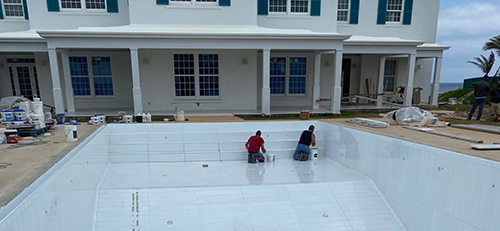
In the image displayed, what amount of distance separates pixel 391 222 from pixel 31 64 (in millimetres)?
16805

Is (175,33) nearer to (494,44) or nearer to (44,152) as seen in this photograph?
(44,152)

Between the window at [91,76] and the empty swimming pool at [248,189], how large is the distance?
671 centimetres

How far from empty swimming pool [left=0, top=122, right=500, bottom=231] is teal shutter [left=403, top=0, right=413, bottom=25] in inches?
439

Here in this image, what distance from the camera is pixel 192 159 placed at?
834 cm

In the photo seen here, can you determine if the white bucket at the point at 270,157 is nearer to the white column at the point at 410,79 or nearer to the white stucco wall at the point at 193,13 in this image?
the white stucco wall at the point at 193,13

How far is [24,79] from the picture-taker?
14.1m

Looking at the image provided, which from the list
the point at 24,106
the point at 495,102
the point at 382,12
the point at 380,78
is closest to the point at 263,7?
the point at 382,12

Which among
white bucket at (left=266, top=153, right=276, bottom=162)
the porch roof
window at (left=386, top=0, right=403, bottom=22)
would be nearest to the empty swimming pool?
white bucket at (left=266, top=153, right=276, bottom=162)

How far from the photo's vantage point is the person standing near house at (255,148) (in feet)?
26.3

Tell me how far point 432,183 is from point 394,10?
45.9 feet

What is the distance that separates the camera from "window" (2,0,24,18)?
13352 millimetres

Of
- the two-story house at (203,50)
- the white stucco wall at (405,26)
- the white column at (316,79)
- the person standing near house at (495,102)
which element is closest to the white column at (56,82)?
the two-story house at (203,50)

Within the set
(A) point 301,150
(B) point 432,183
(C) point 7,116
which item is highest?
(C) point 7,116

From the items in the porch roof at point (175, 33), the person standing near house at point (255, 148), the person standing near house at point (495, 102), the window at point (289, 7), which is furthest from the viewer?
the window at point (289, 7)
